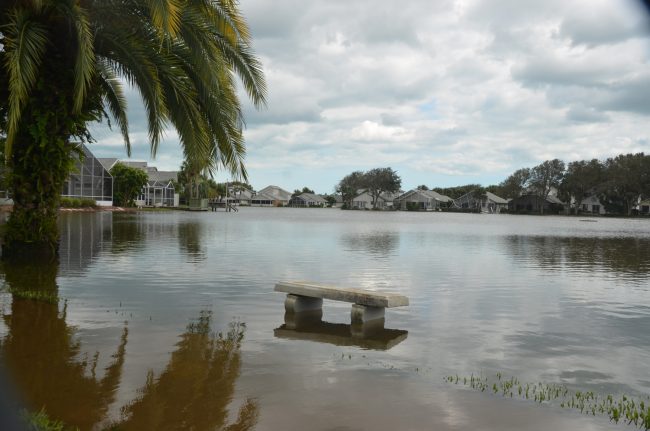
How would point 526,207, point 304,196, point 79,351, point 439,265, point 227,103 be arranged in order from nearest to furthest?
point 79,351 → point 227,103 → point 439,265 → point 526,207 → point 304,196

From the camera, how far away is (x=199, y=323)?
923 centimetres

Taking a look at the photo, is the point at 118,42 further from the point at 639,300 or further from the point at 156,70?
the point at 639,300

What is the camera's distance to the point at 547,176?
138125 millimetres

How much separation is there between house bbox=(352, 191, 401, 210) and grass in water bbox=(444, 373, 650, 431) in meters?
155

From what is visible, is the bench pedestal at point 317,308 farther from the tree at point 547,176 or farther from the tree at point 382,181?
the tree at point 382,181

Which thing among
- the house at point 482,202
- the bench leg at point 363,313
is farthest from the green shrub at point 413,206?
the bench leg at point 363,313

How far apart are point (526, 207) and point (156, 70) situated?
138 metres

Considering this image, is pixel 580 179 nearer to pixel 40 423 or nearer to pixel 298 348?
pixel 298 348

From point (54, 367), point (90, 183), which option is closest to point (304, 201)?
point (90, 183)

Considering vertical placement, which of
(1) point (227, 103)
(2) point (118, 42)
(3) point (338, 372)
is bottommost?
(3) point (338, 372)

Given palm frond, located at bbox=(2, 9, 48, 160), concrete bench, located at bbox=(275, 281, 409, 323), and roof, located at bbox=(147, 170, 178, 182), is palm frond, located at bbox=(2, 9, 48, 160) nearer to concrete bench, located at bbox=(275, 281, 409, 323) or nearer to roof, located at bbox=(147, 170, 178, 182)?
concrete bench, located at bbox=(275, 281, 409, 323)

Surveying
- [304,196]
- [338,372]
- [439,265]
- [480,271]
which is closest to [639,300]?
[480,271]

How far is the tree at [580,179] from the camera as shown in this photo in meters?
127

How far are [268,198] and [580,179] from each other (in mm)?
89278
